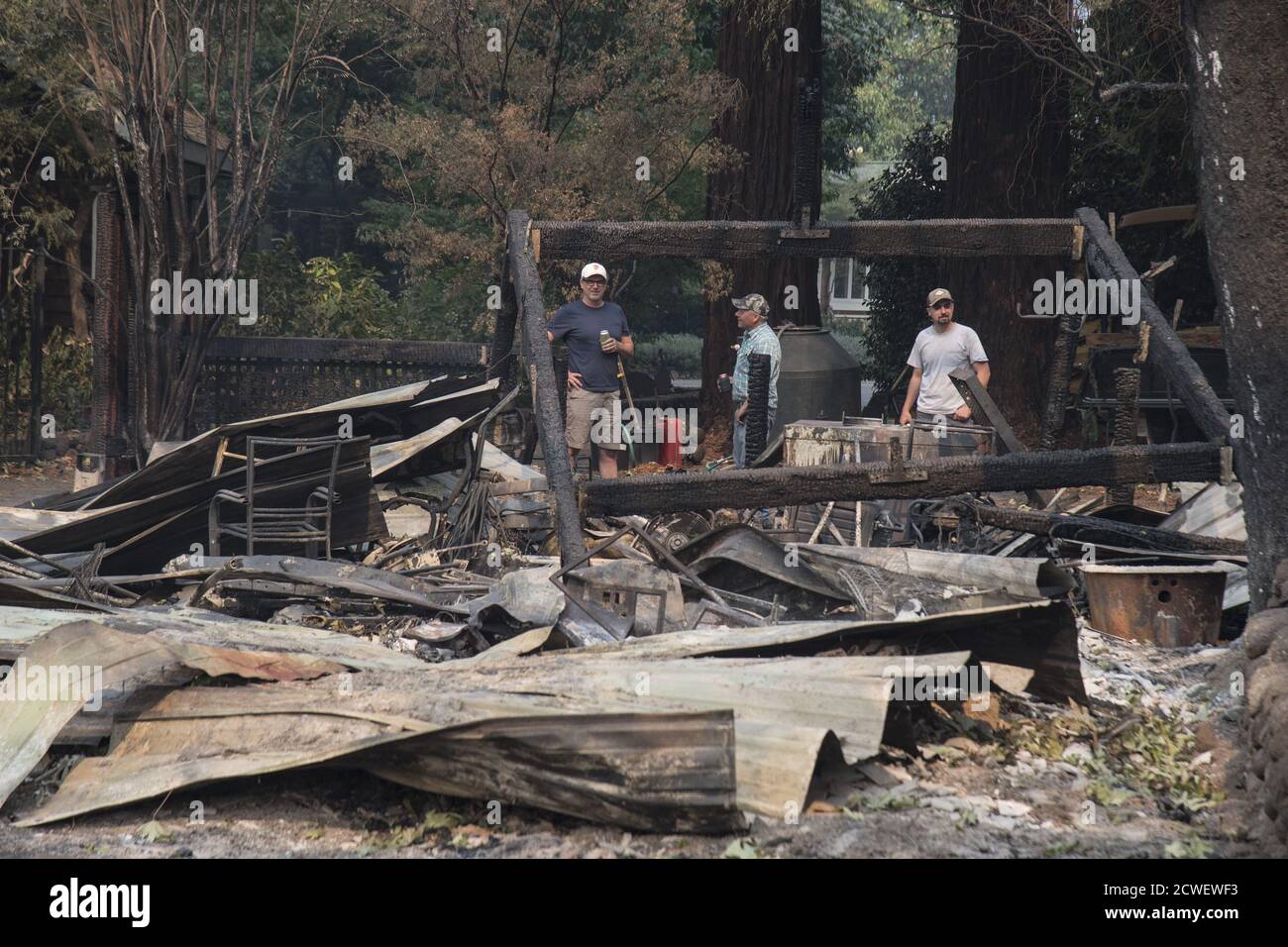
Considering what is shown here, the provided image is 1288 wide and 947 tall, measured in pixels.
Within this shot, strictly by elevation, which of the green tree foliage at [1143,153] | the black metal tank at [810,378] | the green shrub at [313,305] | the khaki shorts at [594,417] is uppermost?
the green tree foliage at [1143,153]

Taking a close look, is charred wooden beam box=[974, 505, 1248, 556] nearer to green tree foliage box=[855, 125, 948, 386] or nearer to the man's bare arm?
the man's bare arm

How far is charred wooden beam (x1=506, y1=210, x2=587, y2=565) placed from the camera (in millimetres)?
6055

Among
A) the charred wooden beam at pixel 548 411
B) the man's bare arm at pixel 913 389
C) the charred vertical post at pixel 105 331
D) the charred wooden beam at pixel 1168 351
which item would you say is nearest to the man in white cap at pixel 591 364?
the man's bare arm at pixel 913 389

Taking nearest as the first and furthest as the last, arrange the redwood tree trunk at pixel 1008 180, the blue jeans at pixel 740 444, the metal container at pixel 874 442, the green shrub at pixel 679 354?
the metal container at pixel 874 442
the blue jeans at pixel 740 444
the redwood tree trunk at pixel 1008 180
the green shrub at pixel 679 354

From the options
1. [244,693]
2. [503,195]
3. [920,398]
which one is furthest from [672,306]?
[244,693]

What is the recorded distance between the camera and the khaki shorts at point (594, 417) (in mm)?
10500

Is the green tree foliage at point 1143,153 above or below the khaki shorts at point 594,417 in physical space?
above

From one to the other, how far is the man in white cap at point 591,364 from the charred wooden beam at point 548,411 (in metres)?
2.87

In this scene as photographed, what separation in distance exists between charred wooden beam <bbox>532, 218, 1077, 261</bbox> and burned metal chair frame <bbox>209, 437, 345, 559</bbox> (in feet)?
6.16

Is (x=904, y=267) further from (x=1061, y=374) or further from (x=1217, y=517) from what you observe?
(x=1217, y=517)

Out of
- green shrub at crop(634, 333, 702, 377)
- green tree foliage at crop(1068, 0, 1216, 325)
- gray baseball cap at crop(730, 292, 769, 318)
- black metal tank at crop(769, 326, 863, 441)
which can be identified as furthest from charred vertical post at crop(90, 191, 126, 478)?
green shrub at crop(634, 333, 702, 377)

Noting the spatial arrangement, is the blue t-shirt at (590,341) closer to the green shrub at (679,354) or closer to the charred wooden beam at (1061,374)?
the charred wooden beam at (1061,374)

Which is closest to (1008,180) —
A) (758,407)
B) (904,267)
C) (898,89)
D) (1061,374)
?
(904,267)
